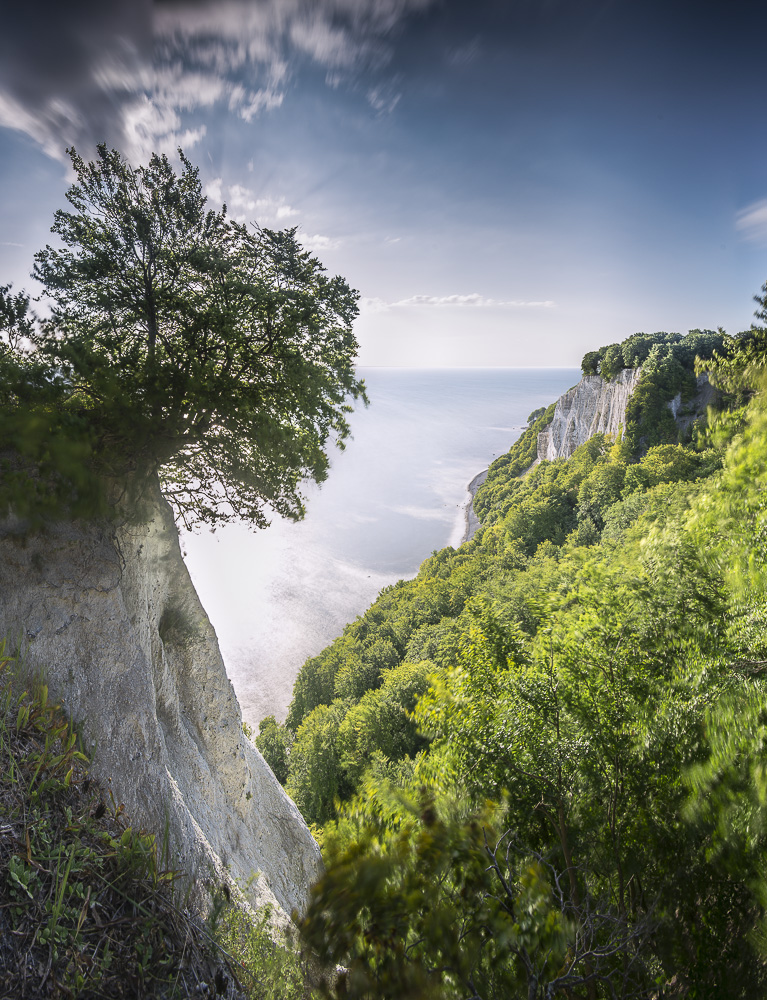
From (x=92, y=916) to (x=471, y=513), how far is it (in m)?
79.0

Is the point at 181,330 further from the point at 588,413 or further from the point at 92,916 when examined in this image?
the point at 588,413

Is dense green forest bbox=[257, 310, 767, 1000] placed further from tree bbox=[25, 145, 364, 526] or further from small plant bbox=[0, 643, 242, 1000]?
tree bbox=[25, 145, 364, 526]

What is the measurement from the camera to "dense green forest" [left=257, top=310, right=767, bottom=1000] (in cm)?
301

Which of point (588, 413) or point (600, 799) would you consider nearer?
point (600, 799)

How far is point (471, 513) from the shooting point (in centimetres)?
8025

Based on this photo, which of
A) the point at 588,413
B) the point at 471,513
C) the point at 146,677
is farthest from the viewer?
the point at 471,513

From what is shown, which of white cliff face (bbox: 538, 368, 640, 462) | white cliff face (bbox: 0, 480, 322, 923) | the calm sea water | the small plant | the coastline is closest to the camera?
the small plant

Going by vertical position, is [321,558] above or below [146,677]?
below

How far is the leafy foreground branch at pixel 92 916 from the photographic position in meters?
3.03

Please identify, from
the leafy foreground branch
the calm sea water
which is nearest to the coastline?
the calm sea water

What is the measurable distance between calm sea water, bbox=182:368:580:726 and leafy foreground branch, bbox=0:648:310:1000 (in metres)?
14.9

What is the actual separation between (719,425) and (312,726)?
30097 millimetres

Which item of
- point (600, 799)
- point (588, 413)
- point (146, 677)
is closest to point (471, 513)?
point (588, 413)

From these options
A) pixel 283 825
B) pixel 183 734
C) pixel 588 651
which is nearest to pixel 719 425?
pixel 588 651
